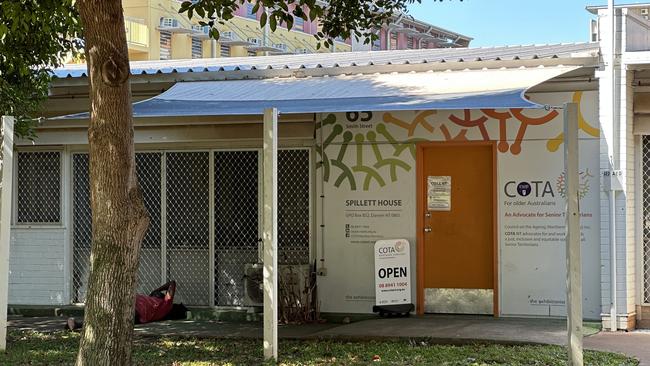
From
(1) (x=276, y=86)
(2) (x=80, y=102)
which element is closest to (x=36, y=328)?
(2) (x=80, y=102)

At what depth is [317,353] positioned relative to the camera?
8578 millimetres

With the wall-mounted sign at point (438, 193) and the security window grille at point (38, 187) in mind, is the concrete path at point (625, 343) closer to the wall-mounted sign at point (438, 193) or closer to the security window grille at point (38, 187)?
the wall-mounted sign at point (438, 193)

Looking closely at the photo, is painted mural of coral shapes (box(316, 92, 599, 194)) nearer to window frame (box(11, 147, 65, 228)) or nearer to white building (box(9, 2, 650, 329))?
white building (box(9, 2, 650, 329))

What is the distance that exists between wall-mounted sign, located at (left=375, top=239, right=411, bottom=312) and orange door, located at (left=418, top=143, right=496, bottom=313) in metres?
0.21

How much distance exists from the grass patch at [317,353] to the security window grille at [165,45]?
94.5 feet

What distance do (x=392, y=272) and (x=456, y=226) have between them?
100cm

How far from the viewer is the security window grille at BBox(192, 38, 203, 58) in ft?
129

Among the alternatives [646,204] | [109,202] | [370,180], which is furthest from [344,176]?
[109,202]

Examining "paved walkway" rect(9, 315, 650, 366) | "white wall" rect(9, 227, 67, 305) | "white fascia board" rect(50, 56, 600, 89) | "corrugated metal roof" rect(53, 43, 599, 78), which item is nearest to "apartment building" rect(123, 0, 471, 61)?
"corrugated metal roof" rect(53, 43, 599, 78)

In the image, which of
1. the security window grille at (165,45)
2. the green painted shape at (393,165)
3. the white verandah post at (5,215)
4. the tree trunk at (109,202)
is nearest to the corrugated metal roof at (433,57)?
the green painted shape at (393,165)

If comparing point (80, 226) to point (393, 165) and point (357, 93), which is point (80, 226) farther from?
point (357, 93)

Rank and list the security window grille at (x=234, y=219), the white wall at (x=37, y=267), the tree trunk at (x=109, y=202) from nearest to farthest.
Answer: the tree trunk at (x=109, y=202) → the security window grille at (x=234, y=219) → the white wall at (x=37, y=267)

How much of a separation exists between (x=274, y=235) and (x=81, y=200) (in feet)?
16.3

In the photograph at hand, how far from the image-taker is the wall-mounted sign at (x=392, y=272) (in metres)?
→ 10.6
